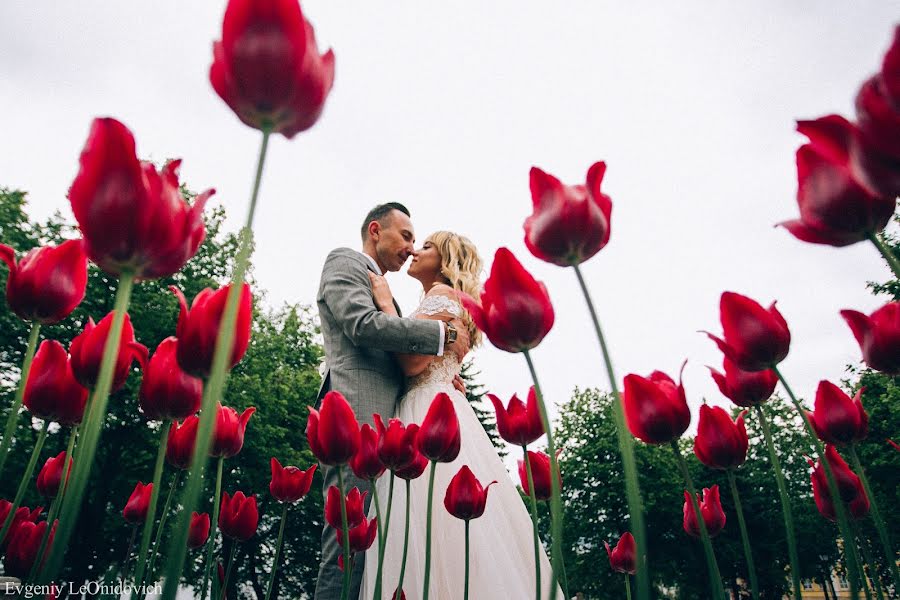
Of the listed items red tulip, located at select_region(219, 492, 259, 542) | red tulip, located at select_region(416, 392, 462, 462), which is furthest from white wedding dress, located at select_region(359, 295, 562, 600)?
red tulip, located at select_region(416, 392, 462, 462)

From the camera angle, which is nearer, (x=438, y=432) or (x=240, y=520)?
(x=438, y=432)

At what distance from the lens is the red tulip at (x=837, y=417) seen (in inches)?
57.7

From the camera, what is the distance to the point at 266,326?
1873cm

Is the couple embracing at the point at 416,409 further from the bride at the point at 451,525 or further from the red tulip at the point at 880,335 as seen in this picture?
the red tulip at the point at 880,335

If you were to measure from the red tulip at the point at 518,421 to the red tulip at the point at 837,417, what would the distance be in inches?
28.2

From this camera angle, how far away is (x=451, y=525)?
8.93 feet

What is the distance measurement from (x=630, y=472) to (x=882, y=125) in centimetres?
51

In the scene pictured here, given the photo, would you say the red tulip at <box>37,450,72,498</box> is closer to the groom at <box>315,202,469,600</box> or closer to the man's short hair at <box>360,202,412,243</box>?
the groom at <box>315,202,469,600</box>

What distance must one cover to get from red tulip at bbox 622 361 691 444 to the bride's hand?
2338mm

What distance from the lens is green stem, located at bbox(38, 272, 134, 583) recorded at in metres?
0.62

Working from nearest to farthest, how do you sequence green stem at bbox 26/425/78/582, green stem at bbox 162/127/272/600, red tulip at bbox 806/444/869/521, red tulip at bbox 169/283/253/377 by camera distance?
green stem at bbox 162/127/272/600
red tulip at bbox 169/283/253/377
green stem at bbox 26/425/78/582
red tulip at bbox 806/444/869/521

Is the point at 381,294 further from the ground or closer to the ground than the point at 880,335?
further from the ground

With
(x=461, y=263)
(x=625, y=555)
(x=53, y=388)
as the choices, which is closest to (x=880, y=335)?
(x=625, y=555)

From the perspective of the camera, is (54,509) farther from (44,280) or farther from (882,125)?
(882,125)
